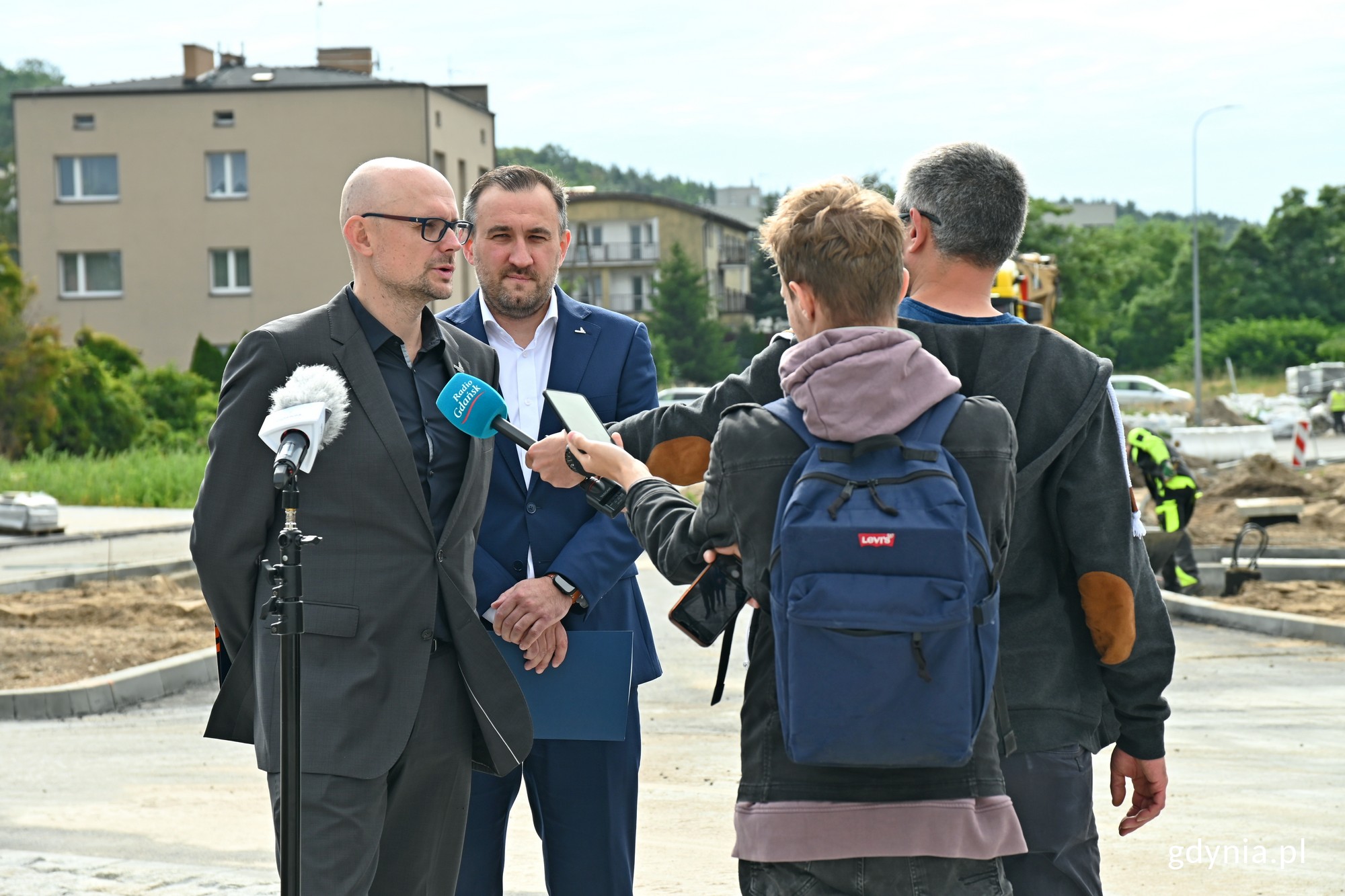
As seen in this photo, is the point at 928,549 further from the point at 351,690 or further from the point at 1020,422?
the point at 351,690

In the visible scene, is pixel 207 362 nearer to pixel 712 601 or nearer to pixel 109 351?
pixel 109 351

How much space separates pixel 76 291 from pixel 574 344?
57170mm

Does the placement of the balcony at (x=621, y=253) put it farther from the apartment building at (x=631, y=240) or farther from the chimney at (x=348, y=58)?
the chimney at (x=348, y=58)

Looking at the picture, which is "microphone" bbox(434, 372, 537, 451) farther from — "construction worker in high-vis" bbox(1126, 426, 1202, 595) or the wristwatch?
"construction worker in high-vis" bbox(1126, 426, 1202, 595)

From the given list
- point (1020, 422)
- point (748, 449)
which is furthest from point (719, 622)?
point (1020, 422)

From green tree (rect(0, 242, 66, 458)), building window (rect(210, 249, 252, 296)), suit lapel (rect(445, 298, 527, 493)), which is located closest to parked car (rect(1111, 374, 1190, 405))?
building window (rect(210, 249, 252, 296))

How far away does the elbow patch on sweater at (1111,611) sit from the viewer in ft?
9.86

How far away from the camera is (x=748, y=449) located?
2564 millimetres

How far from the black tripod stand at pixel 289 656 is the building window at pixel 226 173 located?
55596 millimetres

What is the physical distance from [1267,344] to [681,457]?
244 ft

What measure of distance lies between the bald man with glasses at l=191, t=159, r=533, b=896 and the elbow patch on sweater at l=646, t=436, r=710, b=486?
1.92 feet

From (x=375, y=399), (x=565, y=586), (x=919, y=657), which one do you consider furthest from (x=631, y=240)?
(x=919, y=657)

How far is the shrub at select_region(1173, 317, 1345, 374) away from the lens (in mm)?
70750

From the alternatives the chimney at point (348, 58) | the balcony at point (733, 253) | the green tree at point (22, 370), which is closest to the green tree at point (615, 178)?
the balcony at point (733, 253)
